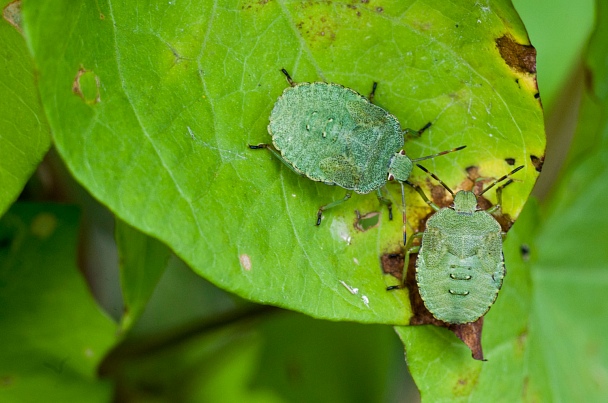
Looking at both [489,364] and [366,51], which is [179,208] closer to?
[366,51]

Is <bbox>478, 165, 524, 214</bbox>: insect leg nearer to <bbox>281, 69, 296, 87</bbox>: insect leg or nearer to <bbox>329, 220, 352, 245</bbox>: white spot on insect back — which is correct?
<bbox>329, 220, 352, 245</bbox>: white spot on insect back

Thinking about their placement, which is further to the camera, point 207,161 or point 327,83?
point 327,83

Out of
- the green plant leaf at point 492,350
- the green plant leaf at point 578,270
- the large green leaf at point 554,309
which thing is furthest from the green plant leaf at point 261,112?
the green plant leaf at point 578,270

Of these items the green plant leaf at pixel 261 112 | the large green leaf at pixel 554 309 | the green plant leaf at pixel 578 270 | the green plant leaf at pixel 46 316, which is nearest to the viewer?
the green plant leaf at pixel 261 112

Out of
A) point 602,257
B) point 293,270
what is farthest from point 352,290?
point 602,257

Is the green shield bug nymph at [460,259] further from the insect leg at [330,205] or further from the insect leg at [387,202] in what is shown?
the insect leg at [330,205]

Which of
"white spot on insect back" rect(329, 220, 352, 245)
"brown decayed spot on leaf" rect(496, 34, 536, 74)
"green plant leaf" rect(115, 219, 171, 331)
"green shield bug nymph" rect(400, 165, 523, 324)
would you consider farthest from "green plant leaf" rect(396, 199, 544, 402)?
"green plant leaf" rect(115, 219, 171, 331)

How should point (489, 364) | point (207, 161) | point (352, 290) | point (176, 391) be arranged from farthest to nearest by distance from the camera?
point (176, 391) → point (489, 364) → point (352, 290) → point (207, 161)
